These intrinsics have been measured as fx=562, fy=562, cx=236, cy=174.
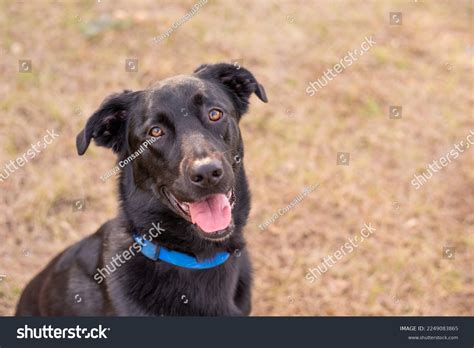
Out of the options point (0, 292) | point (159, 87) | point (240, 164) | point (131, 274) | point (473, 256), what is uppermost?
point (159, 87)

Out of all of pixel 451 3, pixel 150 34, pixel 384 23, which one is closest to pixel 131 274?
pixel 150 34

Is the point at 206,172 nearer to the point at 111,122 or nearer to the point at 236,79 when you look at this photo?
the point at 111,122

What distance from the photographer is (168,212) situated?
358cm

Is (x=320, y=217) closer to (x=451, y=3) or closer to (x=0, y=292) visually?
(x=0, y=292)

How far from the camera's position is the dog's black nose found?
3.21m

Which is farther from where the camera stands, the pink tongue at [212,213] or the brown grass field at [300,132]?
the brown grass field at [300,132]

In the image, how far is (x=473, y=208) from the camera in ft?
18.8

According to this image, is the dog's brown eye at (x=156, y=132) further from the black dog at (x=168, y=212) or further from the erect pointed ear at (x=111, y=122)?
the erect pointed ear at (x=111, y=122)

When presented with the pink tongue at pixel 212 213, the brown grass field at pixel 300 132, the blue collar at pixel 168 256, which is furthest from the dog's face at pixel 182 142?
the brown grass field at pixel 300 132

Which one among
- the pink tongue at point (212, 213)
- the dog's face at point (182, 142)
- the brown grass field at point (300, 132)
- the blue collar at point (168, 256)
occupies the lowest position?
the brown grass field at point (300, 132)

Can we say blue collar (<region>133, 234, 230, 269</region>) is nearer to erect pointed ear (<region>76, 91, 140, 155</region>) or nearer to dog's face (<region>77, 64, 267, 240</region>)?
dog's face (<region>77, 64, 267, 240</region>)

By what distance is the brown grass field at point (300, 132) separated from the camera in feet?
17.0

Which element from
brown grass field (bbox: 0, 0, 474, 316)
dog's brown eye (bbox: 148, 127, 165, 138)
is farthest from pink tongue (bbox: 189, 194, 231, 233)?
brown grass field (bbox: 0, 0, 474, 316)

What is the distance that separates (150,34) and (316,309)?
4437 mm
